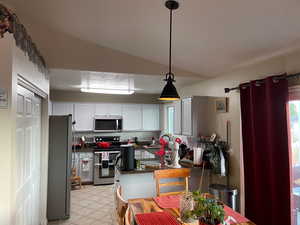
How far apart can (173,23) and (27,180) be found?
234cm

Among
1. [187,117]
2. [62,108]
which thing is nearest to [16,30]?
[187,117]

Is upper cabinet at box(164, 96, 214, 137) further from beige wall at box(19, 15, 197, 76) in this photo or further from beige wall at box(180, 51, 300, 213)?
beige wall at box(19, 15, 197, 76)

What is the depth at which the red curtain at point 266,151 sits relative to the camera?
7.20 ft

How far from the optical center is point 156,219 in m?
1.68

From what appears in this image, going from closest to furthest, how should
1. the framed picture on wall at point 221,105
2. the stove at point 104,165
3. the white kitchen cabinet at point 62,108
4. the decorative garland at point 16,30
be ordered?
the decorative garland at point 16,30 < the framed picture on wall at point 221,105 < the stove at point 104,165 < the white kitchen cabinet at point 62,108

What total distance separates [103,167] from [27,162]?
2.79 m

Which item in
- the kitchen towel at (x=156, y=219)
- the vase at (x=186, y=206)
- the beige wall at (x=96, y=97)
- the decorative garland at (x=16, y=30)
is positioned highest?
the decorative garland at (x=16, y=30)

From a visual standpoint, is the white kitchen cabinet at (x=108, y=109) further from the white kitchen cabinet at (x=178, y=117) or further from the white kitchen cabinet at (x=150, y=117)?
the white kitchen cabinet at (x=178, y=117)

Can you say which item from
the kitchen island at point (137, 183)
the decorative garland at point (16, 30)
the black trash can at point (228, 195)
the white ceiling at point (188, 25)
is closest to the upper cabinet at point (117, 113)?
the kitchen island at point (137, 183)

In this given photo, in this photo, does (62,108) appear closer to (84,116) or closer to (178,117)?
(84,116)

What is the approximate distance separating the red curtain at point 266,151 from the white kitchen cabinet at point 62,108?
13.5 feet

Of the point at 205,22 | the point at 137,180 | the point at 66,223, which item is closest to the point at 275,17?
the point at 205,22

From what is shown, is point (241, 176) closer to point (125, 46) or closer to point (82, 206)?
point (125, 46)

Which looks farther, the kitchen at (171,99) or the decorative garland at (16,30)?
the kitchen at (171,99)
